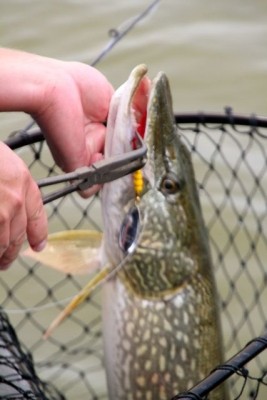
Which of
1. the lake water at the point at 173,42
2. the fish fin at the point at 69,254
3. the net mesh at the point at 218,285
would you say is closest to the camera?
the fish fin at the point at 69,254

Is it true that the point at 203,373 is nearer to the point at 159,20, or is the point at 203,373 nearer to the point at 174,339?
the point at 174,339

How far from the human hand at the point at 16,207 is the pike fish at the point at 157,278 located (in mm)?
520

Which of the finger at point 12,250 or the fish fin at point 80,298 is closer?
the finger at point 12,250

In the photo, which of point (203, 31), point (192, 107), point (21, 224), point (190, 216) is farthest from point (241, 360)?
point (203, 31)

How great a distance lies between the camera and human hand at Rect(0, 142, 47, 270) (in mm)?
1651

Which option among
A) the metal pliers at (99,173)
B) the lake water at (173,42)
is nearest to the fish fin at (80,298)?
the metal pliers at (99,173)

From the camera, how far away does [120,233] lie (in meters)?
2.32

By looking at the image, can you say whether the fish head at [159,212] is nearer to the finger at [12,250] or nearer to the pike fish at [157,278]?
the pike fish at [157,278]

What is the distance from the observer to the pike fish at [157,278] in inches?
90.3

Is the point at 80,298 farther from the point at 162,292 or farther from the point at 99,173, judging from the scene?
the point at 99,173

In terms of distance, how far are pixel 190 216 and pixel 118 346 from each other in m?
0.41

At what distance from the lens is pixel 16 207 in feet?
5.46

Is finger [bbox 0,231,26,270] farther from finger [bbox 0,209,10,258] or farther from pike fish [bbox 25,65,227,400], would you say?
pike fish [bbox 25,65,227,400]

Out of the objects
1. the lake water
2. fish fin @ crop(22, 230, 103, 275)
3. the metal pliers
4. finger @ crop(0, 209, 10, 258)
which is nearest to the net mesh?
fish fin @ crop(22, 230, 103, 275)
